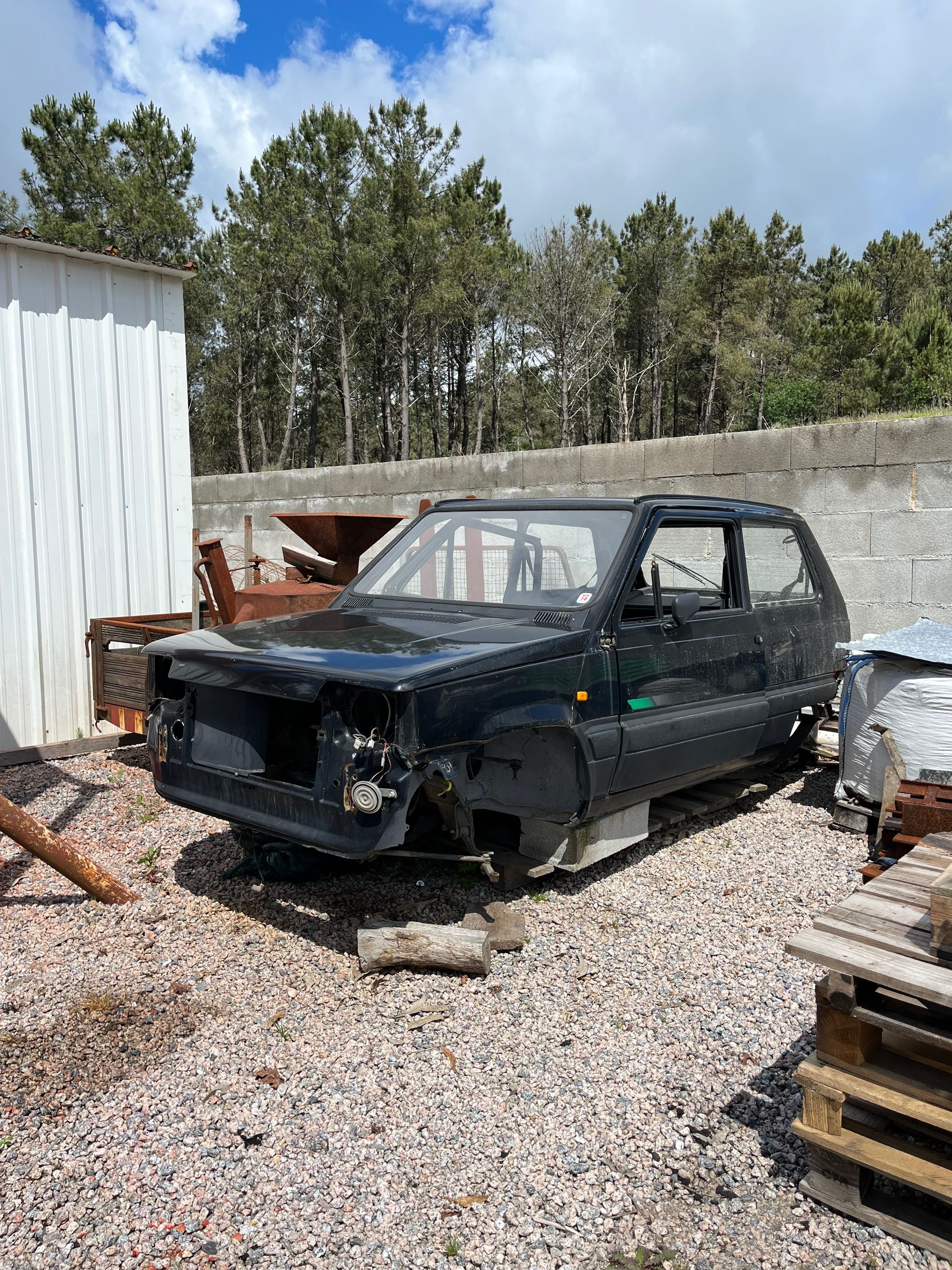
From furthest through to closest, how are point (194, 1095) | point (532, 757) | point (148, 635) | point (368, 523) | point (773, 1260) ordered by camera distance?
point (368, 523)
point (148, 635)
point (532, 757)
point (194, 1095)
point (773, 1260)

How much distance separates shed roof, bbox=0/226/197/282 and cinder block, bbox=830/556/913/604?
19.5ft

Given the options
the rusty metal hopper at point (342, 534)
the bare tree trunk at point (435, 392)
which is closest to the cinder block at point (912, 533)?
the rusty metal hopper at point (342, 534)

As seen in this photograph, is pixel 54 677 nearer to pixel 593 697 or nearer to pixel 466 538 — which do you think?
pixel 466 538

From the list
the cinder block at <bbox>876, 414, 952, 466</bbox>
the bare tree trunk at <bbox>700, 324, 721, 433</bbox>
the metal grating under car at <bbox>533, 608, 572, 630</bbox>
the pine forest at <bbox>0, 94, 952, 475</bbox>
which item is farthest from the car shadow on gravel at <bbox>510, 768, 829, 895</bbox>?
the bare tree trunk at <bbox>700, 324, 721, 433</bbox>

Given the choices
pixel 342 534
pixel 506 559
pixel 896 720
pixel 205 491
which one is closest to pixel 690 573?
pixel 506 559

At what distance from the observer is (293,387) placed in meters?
32.8

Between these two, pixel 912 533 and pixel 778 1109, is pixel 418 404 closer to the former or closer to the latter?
pixel 912 533

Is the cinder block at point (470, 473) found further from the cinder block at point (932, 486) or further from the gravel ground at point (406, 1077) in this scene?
the gravel ground at point (406, 1077)

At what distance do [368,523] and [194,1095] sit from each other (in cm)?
466

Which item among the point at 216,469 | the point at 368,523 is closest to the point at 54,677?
the point at 368,523

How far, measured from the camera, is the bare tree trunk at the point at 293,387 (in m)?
33.0

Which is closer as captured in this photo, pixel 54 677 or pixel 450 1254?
pixel 450 1254

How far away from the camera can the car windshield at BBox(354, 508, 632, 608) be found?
448 centimetres

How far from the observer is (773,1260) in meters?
2.19
